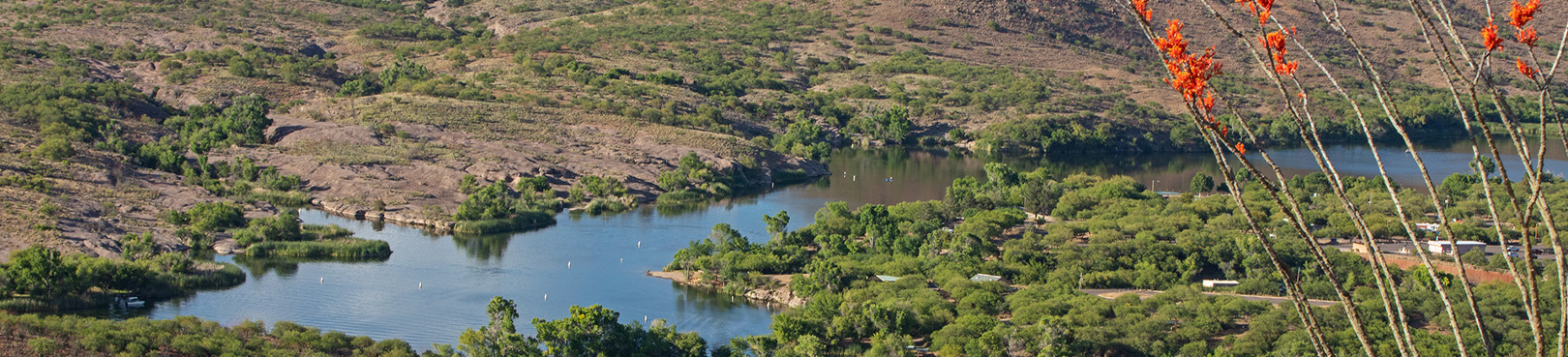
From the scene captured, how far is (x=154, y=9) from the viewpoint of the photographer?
134m

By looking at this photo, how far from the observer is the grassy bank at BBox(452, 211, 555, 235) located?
67.4 m

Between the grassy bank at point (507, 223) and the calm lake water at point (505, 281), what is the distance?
744mm

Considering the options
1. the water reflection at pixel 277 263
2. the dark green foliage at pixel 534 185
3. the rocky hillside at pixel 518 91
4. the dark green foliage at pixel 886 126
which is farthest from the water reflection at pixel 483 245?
the dark green foliage at pixel 886 126

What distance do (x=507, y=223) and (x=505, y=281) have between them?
12.8 metres

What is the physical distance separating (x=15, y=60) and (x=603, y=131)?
1566 inches

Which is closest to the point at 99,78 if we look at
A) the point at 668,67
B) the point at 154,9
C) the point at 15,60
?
the point at 15,60

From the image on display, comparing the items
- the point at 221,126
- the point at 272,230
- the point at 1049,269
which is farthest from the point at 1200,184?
the point at 221,126

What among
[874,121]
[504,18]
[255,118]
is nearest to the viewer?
[255,118]

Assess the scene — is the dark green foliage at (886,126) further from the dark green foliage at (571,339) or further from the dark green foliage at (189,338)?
the dark green foliage at (189,338)

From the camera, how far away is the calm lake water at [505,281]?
160 feet

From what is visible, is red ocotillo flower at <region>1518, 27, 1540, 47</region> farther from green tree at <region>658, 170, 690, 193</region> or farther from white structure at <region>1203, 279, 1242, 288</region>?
green tree at <region>658, 170, 690, 193</region>

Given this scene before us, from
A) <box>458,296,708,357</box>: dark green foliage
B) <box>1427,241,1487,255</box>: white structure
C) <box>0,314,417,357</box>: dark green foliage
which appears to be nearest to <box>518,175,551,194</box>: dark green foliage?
<box>0,314,417,357</box>: dark green foliage

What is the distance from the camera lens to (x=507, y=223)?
225 feet

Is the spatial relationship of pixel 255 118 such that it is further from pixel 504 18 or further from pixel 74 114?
pixel 504 18
